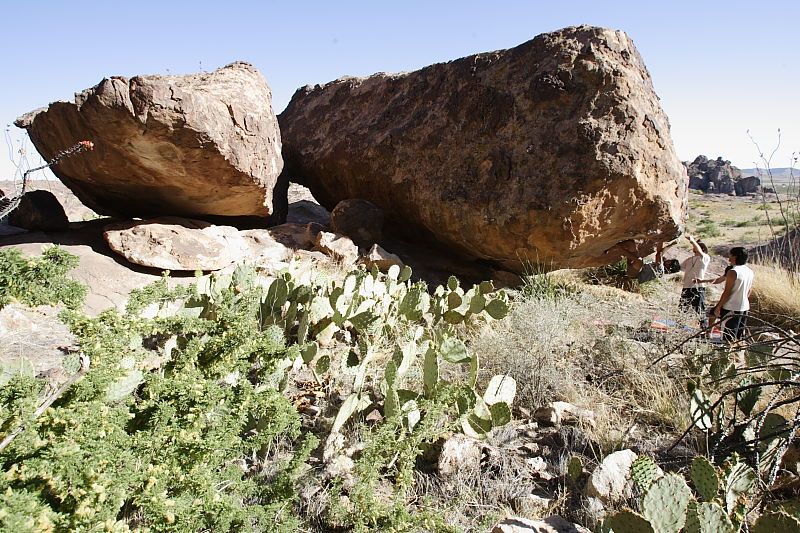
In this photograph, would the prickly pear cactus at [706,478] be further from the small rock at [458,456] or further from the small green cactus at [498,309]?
the small green cactus at [498,309]

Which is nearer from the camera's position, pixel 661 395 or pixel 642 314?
pixel 661 395

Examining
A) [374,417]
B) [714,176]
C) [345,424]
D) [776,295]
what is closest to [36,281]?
[345,424]

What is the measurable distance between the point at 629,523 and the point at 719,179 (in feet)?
204

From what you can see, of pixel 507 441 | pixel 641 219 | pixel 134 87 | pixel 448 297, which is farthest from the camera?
pixel 641 219

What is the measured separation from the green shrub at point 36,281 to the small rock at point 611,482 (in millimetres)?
2752

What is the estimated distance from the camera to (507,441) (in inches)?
119

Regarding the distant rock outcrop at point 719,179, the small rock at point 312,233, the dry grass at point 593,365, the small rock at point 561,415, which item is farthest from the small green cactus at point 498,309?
the distant rock outcrop at point 719,179

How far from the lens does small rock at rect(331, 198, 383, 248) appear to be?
6383mm

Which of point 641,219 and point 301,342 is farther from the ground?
point 641,219

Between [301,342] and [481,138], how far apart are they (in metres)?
3.46

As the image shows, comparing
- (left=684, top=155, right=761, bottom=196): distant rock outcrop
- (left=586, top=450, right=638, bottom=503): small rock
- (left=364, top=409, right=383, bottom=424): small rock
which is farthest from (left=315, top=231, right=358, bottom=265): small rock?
(left=684, top=155, right=761, bottom=196): distant rock outcrop

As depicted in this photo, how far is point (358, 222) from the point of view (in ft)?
21.0

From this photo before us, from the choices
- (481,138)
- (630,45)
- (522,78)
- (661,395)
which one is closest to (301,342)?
(661,395)

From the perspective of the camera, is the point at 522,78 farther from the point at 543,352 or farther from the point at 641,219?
the point at 543,352
